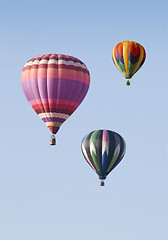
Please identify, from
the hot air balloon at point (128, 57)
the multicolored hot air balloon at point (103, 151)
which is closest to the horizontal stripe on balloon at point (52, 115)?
the multicolored hot air balloon at point (103, 151)

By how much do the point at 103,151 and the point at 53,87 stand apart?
213 inches

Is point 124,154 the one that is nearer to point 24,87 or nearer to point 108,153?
point 108,153

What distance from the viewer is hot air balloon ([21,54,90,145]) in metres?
48.7

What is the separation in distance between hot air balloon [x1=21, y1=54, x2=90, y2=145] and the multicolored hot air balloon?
2.64m

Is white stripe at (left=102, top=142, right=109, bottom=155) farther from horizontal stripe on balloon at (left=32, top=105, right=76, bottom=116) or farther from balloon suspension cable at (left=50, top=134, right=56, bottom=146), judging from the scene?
balloon suspension cable at (left=50, top=134, right=56, bottom=146)

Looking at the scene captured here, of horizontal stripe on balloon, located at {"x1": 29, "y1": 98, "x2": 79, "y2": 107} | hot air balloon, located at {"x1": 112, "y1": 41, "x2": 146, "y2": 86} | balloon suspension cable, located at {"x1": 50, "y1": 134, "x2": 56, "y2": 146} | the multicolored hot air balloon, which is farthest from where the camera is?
hot air balloon, located at {"x1": 112, "y1": 41, "x2": 146, "y2": 86}

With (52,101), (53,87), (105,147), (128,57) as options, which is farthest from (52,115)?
(128,57)

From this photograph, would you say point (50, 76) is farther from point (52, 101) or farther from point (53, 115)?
point (53, 115)

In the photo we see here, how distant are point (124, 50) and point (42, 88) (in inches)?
284

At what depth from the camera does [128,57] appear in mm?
52250

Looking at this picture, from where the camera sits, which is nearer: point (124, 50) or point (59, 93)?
point (59, 93)

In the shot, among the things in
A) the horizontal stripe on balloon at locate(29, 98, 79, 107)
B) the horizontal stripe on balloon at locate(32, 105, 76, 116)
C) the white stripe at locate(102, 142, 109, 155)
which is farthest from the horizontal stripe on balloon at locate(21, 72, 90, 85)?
the white stripe at locate(102, 142, 109, 155)

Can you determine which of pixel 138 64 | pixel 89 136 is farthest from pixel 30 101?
pixel 138 64

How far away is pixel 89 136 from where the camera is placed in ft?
169
